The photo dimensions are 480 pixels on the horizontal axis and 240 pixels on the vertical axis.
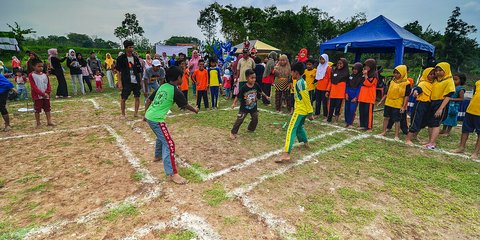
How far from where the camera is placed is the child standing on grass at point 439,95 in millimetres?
5066

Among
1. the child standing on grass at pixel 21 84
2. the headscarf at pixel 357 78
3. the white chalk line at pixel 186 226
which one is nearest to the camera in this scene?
the white chalk line at pixel 186 226

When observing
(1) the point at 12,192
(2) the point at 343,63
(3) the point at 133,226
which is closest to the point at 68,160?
(1) the point at 12,192

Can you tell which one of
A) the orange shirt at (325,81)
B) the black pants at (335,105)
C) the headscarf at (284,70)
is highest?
the headscarf at (284,70)

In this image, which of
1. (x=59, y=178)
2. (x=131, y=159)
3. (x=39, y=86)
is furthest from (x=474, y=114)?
(x=39, y=86)

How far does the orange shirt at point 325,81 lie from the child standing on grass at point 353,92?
0.65 meters

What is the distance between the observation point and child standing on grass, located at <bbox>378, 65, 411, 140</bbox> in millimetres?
5711

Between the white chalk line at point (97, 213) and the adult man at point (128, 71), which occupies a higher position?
the adult man at point (128, 71)

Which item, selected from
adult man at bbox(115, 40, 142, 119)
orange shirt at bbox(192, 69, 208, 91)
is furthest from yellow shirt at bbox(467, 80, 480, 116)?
adult man at bbox(115, 40, 142, 119)

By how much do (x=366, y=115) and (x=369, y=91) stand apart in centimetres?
63

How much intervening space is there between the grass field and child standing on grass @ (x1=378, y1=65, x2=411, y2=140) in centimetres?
62

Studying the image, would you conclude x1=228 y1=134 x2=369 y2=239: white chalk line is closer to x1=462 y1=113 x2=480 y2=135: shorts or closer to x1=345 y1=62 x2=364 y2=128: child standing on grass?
x1=345 y1=62 x2=364 y2=128: child standing on grass

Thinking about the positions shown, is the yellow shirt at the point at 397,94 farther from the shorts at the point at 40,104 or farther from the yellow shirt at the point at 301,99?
the shorts at the point at 40,104

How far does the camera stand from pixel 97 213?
3047 mm

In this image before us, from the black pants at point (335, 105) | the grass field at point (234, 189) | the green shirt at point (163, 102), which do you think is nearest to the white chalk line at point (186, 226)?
the grass field at point (234, 189)
